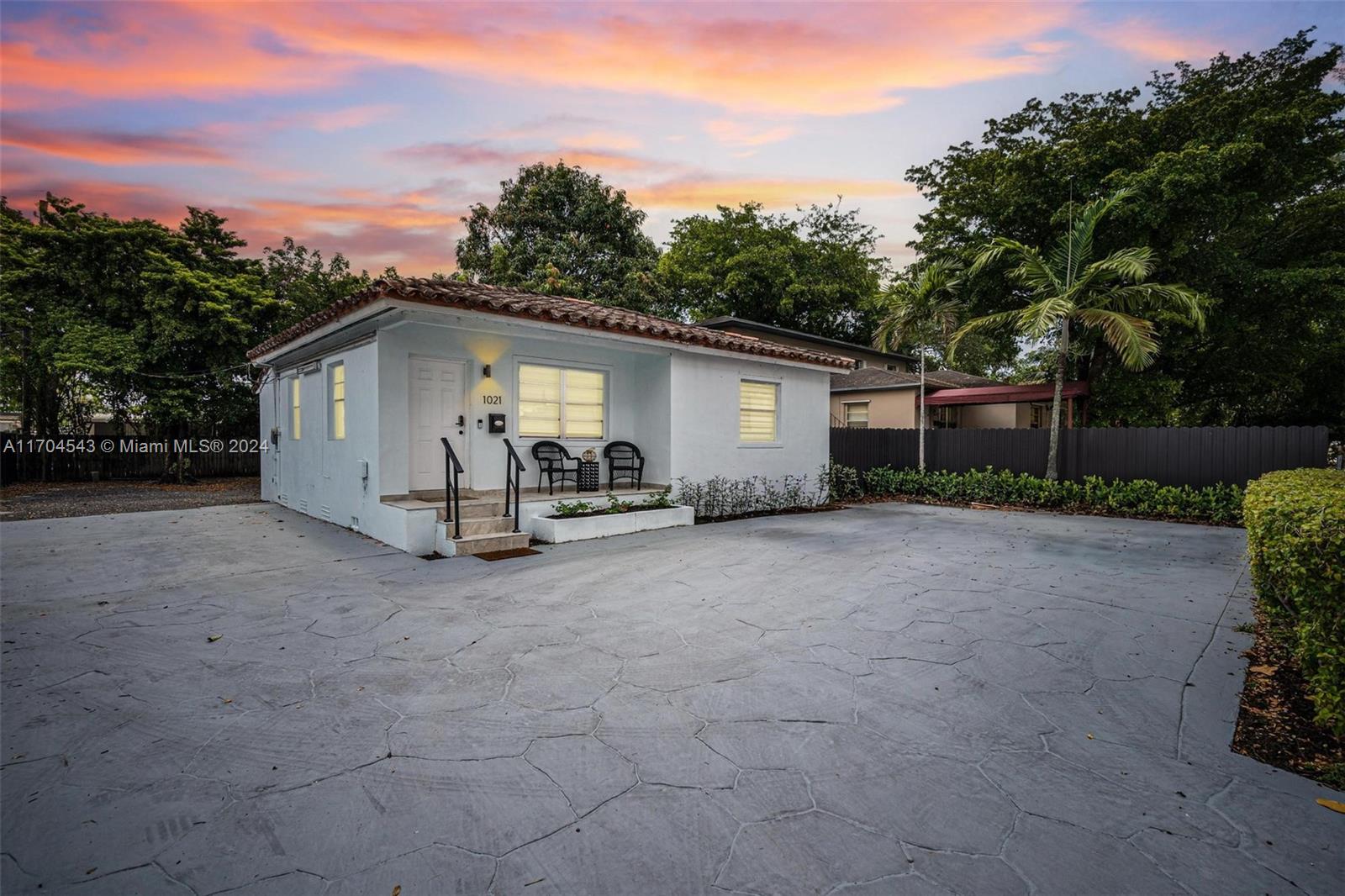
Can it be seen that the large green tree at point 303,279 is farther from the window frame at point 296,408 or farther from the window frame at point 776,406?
the window frame at point 776,406

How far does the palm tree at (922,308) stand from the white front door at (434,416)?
908 cm

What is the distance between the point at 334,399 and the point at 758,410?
7.14 metres

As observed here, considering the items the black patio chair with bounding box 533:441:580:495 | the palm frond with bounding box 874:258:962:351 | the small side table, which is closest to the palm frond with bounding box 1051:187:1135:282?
the palm frond with bounding box 874:258:962:351

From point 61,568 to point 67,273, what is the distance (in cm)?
1300

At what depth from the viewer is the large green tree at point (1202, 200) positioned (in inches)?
444

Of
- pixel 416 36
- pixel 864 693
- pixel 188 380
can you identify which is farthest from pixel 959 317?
pixel 188 380

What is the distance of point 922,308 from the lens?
12.6m

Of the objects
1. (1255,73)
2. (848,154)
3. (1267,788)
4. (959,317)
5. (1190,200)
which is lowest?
(1267,788)

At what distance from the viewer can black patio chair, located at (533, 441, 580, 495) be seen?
28.7 feet

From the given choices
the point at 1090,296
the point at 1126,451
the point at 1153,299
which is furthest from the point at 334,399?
the point at 1153,299

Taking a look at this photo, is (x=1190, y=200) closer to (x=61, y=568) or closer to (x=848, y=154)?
(x=848, y=154)

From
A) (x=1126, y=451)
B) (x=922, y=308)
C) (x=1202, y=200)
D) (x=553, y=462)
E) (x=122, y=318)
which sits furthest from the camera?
(x=122, y=318)

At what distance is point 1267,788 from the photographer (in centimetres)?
220

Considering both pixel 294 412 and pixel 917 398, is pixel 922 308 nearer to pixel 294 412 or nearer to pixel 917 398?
pixel 917 398
